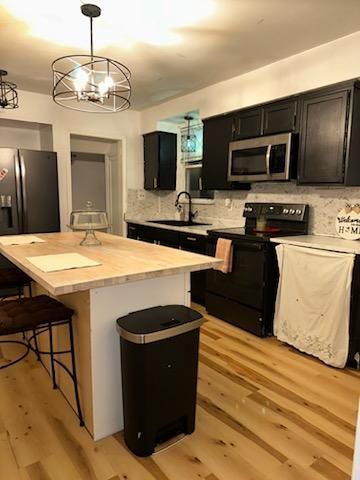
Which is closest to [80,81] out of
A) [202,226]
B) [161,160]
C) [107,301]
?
[107,301]

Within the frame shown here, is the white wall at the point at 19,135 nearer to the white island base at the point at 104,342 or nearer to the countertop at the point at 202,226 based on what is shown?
the countertop at the point at 202,226

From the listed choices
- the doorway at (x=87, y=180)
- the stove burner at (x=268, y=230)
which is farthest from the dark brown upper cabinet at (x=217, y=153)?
the doorway at (x=87, y=180)

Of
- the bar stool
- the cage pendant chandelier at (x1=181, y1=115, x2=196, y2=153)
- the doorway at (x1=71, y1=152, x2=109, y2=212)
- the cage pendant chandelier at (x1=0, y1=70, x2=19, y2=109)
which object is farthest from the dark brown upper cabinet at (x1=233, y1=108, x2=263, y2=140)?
the doorway at (x1=71, y1=152, x2=109, y2=212)

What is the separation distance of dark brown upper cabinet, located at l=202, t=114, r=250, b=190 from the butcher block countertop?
156cm

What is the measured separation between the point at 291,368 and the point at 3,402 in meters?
1.96

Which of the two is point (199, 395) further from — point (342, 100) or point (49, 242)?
point (342, 100)

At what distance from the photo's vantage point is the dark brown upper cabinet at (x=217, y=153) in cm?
366

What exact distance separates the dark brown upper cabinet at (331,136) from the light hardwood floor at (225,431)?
1516 millimetres

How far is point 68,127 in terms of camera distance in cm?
446

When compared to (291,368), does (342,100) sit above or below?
above

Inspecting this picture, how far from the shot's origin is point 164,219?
5.16 m

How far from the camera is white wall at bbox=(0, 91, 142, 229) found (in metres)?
4.16

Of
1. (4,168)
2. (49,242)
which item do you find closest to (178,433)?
(49,242)

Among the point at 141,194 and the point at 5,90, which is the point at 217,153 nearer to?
the point at 141,194
